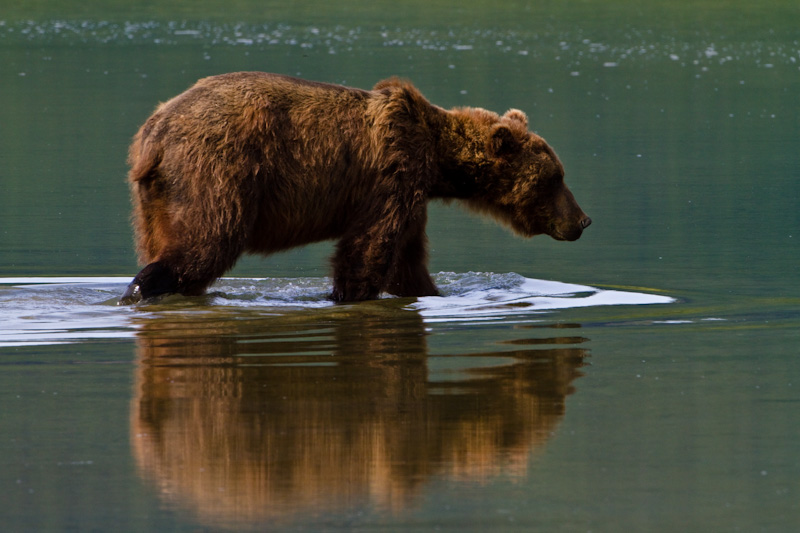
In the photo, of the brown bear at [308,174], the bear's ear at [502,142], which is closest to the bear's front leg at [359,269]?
the brown bear at [308,174]

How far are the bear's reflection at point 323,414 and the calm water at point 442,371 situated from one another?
0.06 feet

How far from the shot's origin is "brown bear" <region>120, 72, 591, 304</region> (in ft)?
29.9

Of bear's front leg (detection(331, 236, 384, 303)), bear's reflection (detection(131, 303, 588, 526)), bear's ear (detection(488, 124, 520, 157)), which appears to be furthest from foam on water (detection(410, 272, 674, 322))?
bear's ear (detection(488, 124, 520, 157))

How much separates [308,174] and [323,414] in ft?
11.7

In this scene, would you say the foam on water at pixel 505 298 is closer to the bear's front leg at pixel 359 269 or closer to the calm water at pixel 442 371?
the calm water at pixel 442 371

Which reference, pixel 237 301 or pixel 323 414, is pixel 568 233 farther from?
pixel 323 414

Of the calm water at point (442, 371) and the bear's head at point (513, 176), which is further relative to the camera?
the bear's head at point (513, 176)

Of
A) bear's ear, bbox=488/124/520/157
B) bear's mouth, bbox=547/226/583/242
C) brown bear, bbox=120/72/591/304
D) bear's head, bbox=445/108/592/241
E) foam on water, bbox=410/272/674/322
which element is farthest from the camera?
bear's mouth, bbox=547/226/583/242

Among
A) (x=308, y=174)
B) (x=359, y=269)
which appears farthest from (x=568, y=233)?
(x=308, y=174)

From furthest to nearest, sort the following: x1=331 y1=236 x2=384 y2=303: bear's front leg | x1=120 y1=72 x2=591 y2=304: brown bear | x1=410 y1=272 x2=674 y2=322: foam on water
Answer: x1=331 y1=236 x2=384 y2=303: bear's front leg → x1=410 y1=272 x2=674 y2=322: foam on water → x1=120 y1=72 x2=591 y2=304: brown bear

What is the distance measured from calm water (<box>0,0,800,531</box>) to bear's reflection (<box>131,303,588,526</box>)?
0.02 metres

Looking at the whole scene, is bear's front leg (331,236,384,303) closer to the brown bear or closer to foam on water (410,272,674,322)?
the brown bear

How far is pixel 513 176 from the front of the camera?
403 inches

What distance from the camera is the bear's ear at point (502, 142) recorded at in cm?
996
